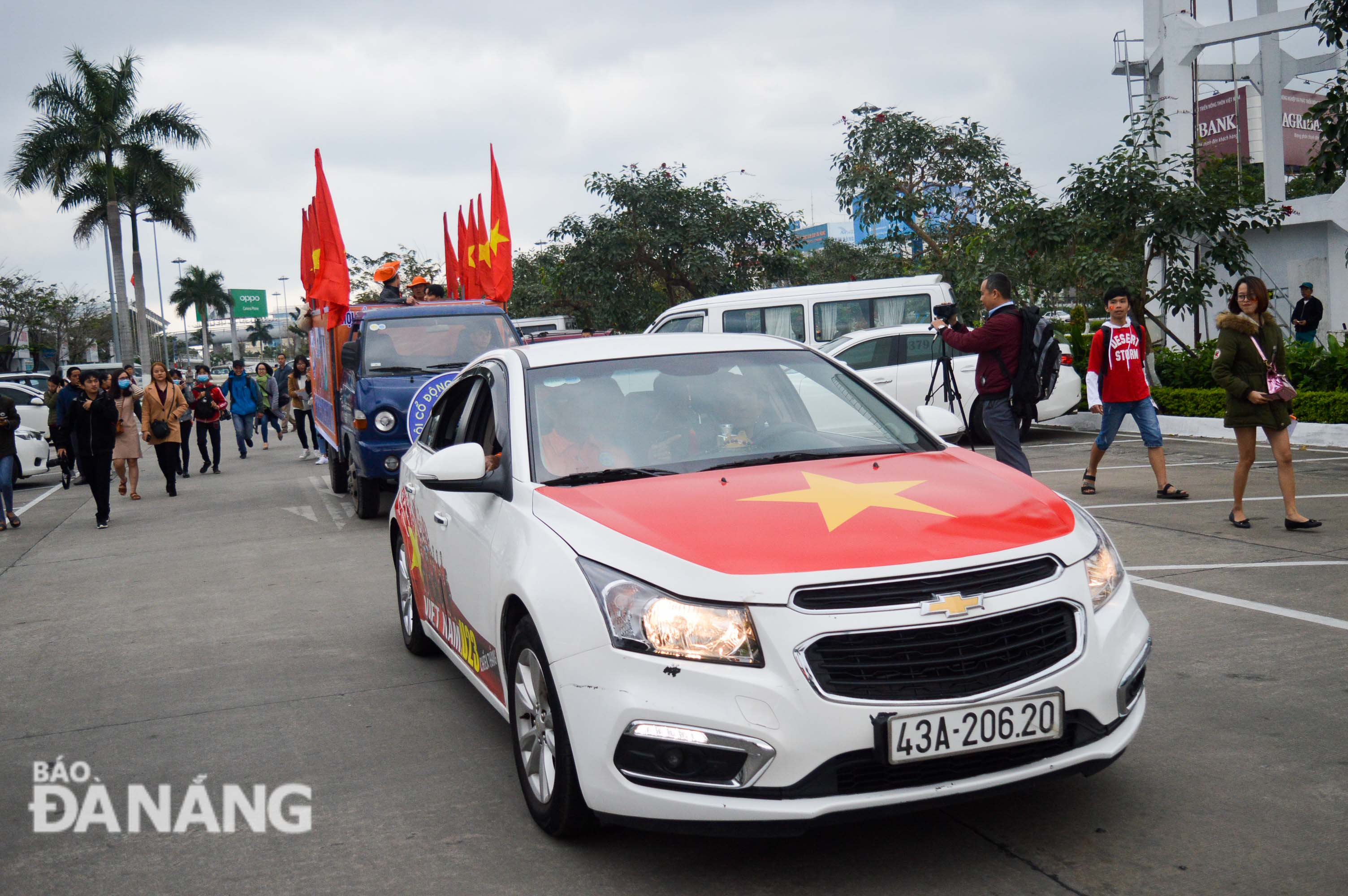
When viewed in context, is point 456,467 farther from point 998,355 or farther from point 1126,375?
point 1126,375

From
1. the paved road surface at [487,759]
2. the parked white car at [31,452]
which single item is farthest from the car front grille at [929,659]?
the parked white car at [31,452]

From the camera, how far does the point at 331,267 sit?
14.3m

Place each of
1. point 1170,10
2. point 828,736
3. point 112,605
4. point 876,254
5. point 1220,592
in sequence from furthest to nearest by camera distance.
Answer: point 876,254 < point 1170,10 < point 112,605 < point 1220,592 < point 828,736

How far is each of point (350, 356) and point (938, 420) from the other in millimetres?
7996

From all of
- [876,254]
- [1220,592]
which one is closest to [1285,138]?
[876,254]

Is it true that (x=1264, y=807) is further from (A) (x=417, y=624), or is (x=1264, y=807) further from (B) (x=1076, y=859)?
(A) (x=417, y=624)

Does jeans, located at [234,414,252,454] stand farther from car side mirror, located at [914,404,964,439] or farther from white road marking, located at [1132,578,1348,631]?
car side mirror, located at [914,404,964,439]

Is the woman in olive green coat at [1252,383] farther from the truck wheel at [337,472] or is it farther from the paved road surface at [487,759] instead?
the truck wheel at [337,472]

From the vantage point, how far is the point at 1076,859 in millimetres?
3363

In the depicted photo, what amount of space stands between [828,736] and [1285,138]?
4933 cm


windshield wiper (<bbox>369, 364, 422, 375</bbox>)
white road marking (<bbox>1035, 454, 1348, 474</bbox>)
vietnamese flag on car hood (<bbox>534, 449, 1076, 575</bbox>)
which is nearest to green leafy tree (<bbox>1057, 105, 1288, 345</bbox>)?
white road marking (<bbox>1035, 454, 1348, 474</bbox>)

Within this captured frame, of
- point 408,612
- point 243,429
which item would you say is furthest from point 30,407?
point 408,612

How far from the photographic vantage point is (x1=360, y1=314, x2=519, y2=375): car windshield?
12086 mm

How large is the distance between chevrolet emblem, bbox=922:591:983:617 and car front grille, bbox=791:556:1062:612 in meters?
0.01
